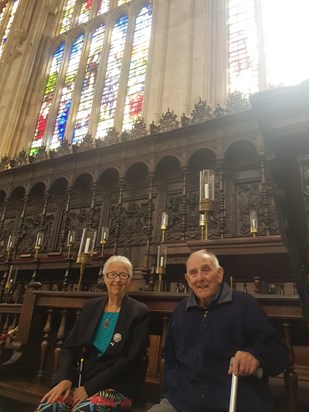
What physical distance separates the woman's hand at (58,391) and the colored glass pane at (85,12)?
Result: 44.9 feet

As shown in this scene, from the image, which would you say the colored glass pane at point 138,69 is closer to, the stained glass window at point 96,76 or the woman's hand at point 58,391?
the stained glass window at point 96,76

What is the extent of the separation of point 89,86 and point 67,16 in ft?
15.8

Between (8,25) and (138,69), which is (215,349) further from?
(8,25)

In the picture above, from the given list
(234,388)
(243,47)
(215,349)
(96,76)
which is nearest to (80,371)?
(215,349)

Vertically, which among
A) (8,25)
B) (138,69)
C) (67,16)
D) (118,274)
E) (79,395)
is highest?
(8,25)

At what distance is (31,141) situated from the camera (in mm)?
11164

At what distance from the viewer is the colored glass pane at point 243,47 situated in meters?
8.05

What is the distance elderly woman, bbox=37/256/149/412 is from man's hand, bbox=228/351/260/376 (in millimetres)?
668

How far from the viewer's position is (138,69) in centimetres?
1006

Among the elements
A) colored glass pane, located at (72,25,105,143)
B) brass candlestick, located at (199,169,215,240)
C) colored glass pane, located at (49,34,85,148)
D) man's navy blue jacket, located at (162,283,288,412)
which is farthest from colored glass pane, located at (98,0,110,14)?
man's navy blue jacket, located at (162,283,288,412)

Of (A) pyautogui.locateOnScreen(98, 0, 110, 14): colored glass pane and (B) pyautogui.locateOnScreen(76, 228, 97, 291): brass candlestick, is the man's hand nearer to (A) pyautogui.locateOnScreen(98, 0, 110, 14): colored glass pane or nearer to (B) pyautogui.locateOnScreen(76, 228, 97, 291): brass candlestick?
(B) pyautogui.locateOnScreen(76, 228, 97, 291): brass candlestick

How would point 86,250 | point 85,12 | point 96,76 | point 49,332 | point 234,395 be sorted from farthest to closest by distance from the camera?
point 85,12, point 96,76, point 86,250, point 49,332, point 234,395

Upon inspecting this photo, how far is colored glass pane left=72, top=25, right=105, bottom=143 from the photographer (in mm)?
10344

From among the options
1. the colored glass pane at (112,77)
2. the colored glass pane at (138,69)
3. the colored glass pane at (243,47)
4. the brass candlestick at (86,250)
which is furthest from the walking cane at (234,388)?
the colored glass pane at (112,77)
